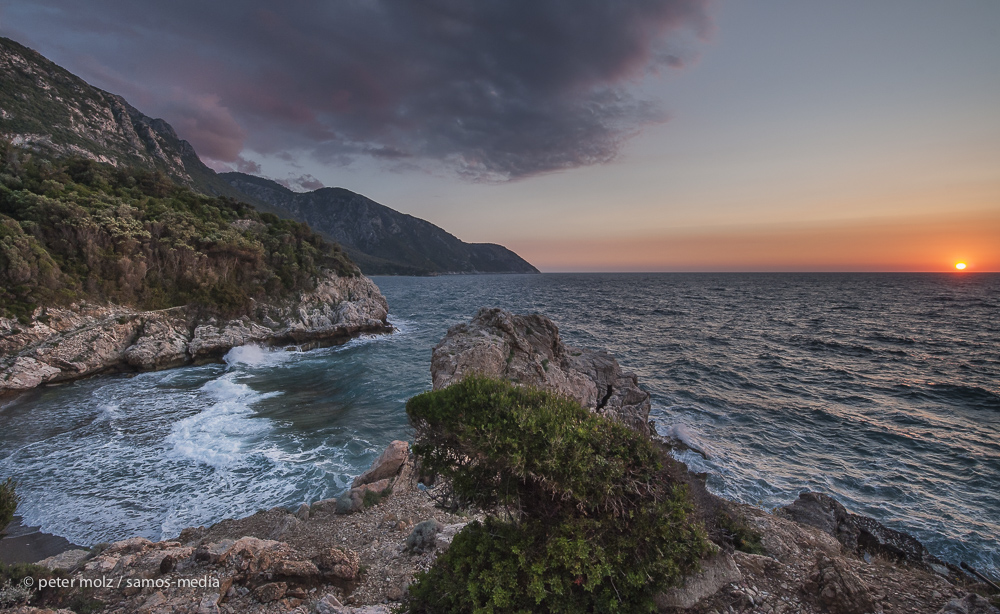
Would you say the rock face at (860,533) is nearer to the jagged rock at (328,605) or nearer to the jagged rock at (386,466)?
the jagged rock at (386,466)

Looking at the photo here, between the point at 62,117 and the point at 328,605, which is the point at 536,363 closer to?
the point at 328,605

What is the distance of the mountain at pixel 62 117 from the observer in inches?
2131

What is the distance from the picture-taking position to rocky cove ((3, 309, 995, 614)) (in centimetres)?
598

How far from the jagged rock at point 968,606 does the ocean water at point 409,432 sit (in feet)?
27.4

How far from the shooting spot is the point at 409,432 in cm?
661

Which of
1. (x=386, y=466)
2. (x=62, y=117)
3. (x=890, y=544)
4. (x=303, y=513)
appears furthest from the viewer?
(x=62, y=117)

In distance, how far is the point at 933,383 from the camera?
24.5 meters

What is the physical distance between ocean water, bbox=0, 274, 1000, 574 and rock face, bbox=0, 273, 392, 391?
5.14 feet

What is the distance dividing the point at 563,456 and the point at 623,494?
3.87ft

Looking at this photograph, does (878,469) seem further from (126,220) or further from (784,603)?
(126,220)

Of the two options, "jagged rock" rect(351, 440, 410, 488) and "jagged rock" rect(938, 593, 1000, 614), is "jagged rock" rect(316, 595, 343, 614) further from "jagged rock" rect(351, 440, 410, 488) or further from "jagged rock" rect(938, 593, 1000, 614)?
"jagged rock" rect(938, 593, 1000, 614)

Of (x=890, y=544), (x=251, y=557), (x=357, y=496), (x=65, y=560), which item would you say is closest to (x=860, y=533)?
(x=890, y=544)

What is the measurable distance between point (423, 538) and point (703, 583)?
6.06m

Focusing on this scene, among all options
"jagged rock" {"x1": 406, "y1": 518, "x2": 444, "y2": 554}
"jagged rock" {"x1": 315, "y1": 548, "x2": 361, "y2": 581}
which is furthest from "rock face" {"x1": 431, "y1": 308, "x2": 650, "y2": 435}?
"jagged rock" {"x1": 315, "y1": 548, "x2": 361, "y2": 581}
